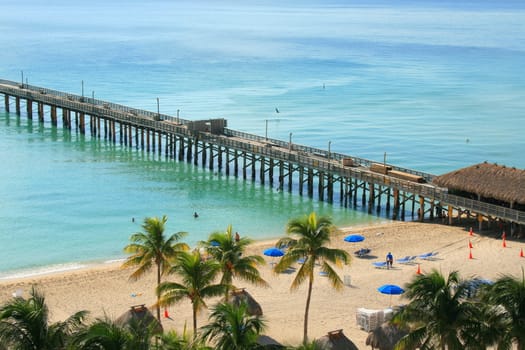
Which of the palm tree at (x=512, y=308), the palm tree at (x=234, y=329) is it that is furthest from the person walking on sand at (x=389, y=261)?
the palm tree at (x=234, y=329)

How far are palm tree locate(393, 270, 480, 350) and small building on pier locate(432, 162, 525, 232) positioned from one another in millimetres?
25141

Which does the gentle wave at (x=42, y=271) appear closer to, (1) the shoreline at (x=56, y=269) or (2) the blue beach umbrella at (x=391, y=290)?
(1) the shoreline at (x=56, y=269)

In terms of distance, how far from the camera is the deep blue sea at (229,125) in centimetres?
5719

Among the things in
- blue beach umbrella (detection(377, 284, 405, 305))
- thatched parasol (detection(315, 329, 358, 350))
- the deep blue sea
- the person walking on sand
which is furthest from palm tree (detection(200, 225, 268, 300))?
the deep blue sea

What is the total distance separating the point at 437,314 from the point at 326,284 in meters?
16.8

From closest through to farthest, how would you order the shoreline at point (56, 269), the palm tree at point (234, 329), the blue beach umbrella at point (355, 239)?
the palm tree at point (234, 329) → the shoreline at point (56, 269) → the blue beach umbrella at point (355, 239)

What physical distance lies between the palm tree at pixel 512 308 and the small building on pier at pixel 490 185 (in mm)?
24840

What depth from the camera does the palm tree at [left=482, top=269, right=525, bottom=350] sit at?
22.5 meters

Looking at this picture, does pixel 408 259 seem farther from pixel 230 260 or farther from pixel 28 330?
pixel 28 330

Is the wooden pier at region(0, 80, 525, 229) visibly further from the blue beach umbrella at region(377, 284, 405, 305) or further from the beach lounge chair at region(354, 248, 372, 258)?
the blue beach umbrella at region(377, 284, 405, 305)

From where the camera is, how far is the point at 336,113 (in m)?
106

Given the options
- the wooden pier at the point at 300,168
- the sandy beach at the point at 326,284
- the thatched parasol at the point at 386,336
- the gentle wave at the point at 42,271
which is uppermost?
the wooden pier at the point at 300,168

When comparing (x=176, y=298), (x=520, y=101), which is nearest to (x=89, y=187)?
(x=176, y=298)

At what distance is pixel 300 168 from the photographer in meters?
63.7
